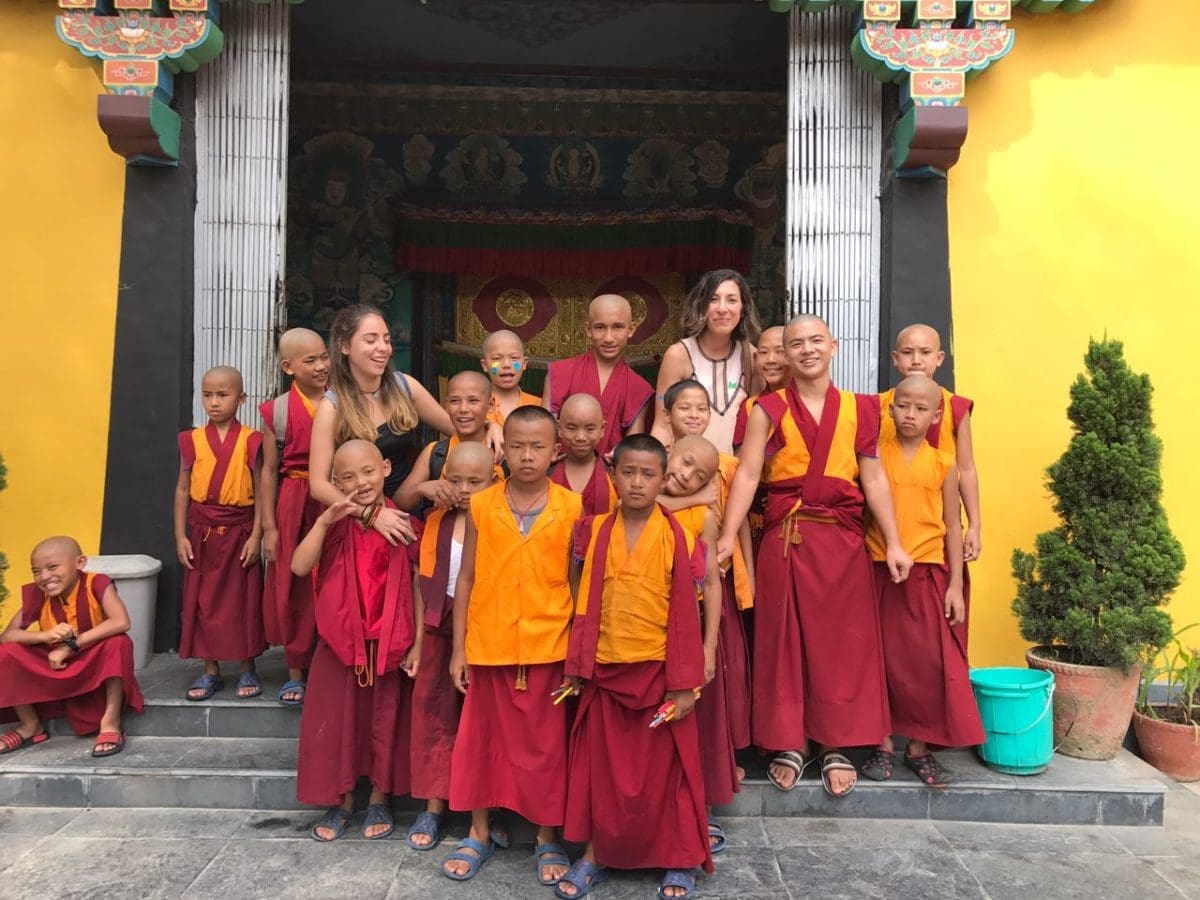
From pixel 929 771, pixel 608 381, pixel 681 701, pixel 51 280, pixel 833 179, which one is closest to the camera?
pixel 681 701

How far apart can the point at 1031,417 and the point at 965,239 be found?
975mm

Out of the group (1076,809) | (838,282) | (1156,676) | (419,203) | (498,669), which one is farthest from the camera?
(419,203)

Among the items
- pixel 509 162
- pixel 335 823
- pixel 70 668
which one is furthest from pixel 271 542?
pixel 509 162

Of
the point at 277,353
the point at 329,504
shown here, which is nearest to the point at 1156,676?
the point at 329,504

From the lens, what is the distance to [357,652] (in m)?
3.29

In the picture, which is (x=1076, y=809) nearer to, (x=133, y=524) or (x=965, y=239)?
(x=965, y=239)

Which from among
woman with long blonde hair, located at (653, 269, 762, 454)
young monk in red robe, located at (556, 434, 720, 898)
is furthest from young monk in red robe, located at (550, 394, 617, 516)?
woman with long blonde hair, located at (653, 269, 762, 454)

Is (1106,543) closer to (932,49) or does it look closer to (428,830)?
(932,49)

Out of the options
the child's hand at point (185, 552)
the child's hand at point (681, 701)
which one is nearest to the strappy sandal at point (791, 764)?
the child's hand at point (681, 701)

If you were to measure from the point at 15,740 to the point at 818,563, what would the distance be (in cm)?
333

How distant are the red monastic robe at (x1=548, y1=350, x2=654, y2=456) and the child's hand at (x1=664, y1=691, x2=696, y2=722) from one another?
121 cm

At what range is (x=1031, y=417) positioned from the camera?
16.0ft

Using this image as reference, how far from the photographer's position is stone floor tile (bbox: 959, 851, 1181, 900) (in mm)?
3129

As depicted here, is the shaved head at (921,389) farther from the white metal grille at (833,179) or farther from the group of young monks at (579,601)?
the white metal grille at (833,179)
